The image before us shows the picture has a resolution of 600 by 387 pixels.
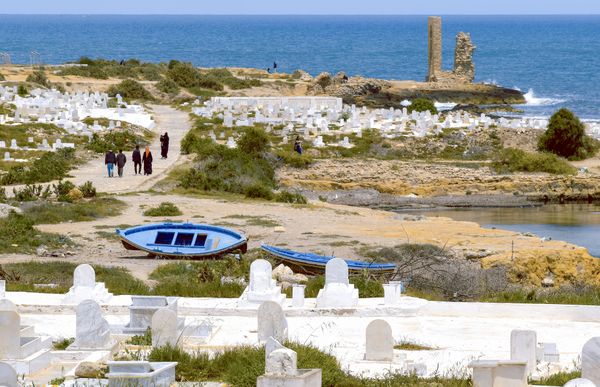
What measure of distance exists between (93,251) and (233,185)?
414 inches

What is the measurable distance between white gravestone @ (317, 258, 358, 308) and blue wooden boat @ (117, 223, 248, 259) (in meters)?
7.46

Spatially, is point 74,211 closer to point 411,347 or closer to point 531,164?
point 411,347

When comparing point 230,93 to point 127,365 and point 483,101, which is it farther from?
point 127,365

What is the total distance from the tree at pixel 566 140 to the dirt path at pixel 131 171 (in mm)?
11887

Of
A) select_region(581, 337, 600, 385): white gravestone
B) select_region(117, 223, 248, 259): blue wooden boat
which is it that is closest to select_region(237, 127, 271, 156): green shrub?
select_region(117, 223, 248, 259): blue wooden boat

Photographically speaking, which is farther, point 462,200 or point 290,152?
point 290,152

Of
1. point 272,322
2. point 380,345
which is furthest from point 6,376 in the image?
point 380,345

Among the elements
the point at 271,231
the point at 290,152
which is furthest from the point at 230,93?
the point at 271,231

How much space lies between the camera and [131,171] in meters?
36.1

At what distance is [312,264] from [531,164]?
21.0 m

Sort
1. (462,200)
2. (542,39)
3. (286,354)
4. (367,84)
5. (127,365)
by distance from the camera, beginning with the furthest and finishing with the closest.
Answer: (542,39)
(367,84)
(462,200)
(127,365)
(286,354)

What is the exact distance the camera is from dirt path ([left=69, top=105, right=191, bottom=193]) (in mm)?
33000

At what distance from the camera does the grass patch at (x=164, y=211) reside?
28.7 m

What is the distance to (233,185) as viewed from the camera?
3509 cm
